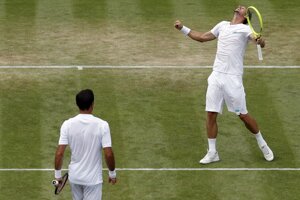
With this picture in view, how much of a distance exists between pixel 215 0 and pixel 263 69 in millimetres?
4968

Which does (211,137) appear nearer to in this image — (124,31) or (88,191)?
(88,191)

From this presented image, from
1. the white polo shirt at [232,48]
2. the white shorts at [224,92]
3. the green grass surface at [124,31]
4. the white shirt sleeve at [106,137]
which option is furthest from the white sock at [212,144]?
the green grass surface at [124,31]

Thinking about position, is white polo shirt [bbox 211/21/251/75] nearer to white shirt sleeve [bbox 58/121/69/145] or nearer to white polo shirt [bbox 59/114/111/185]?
white polo shirt [bbox 59/114/111/185]

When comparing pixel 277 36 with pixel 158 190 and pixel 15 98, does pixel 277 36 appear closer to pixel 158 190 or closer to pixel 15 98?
pixel 15 98

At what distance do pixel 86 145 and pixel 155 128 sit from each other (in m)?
5.48

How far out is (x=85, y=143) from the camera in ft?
52.3

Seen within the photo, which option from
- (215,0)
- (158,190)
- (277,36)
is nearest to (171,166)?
(158,190)

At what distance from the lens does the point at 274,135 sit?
2122 cm

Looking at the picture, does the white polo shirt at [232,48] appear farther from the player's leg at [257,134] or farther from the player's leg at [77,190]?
the player's leg at [77,190]

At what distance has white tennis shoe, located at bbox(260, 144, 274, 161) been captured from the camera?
20.0 m

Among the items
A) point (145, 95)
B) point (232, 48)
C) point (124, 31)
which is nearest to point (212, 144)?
point (232, 48)

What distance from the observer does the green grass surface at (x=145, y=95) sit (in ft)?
62.6

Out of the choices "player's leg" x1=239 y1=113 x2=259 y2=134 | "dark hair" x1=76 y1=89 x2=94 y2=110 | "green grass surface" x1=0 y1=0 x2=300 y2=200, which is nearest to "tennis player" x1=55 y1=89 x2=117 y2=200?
"dark hair" x1=76 y1=89 x2=94 y2=110

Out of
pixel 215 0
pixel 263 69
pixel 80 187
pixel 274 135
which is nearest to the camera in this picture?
pixel 80 187
